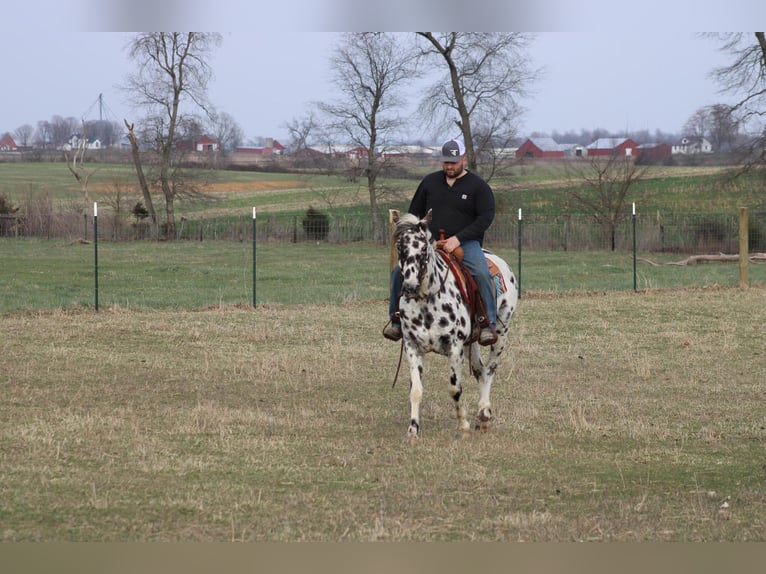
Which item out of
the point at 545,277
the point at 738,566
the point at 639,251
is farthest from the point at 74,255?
the point at 738,566

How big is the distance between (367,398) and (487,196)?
2.97 metres

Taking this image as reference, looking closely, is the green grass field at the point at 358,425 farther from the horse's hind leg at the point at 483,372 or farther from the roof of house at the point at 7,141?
the roof of house at the point at 7,141

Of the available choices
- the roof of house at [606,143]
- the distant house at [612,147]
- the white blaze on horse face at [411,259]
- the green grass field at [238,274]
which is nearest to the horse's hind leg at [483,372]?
the white blaze on horse face at [411,259]

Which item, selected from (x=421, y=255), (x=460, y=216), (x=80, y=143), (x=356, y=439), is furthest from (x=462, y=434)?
(x=80, y=143)

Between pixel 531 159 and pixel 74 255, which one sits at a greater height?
pixel 531 159

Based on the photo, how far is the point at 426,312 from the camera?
8719mm

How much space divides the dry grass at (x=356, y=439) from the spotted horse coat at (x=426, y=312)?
32 cm

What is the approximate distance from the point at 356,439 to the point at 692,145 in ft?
169

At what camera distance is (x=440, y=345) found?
8.88m

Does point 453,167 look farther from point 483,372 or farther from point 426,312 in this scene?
point 483,372

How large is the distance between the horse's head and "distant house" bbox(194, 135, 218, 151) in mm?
48720

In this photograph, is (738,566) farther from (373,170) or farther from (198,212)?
(198,212)

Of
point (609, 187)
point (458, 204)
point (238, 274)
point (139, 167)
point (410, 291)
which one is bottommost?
point (238, 274)

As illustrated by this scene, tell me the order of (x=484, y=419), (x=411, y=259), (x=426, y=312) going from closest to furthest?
(x=411, y=259), (x=426, y=312), (x=484, y=419)
